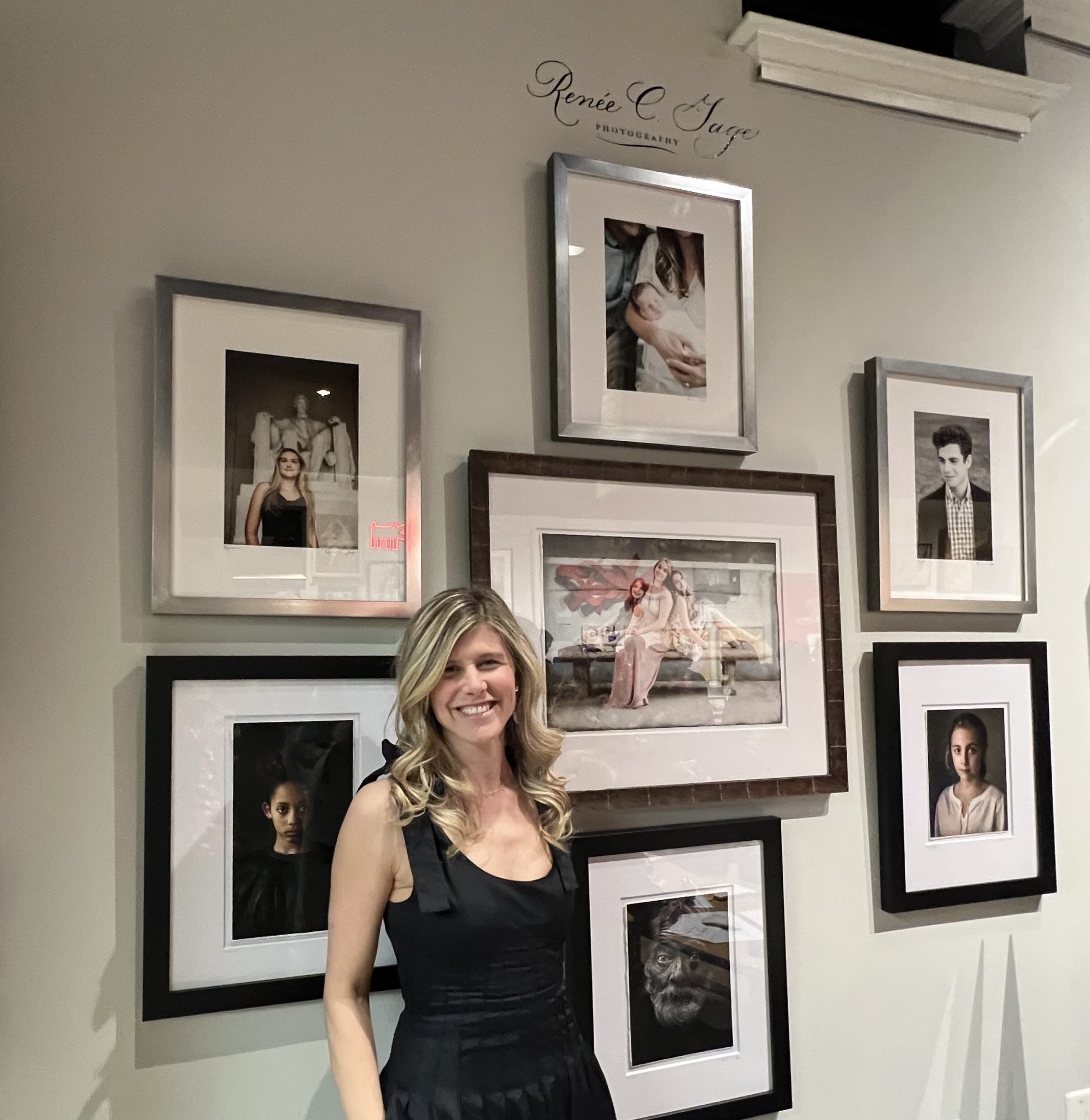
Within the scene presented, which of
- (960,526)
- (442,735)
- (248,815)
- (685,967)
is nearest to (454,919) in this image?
(442,735)

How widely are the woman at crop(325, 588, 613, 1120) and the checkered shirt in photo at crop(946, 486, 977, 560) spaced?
0.91 metres

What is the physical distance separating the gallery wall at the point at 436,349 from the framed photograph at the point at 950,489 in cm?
5

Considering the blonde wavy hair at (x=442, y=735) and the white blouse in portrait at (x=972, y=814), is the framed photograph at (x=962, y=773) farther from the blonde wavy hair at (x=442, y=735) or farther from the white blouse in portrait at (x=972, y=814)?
the blonde wavy hair at (x=442, y=735)

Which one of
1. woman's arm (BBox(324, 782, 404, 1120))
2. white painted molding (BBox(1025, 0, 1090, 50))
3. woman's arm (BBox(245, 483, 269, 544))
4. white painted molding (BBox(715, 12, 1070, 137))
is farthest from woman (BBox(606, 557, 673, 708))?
white painted molding (BBox(1025, 0, 1090, 50))

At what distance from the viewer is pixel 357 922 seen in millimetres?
1124

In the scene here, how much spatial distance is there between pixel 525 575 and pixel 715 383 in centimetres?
45

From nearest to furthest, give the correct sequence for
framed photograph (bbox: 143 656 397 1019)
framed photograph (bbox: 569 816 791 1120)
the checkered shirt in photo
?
framed photograph (bbox: 143 656 397 1019) < framed photograph (bbox: 569 816 791 1120) < the checkered shirt in photo

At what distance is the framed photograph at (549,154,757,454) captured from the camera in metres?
1.46

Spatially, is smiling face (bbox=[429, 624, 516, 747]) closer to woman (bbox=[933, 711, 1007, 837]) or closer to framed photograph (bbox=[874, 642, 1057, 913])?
framed photograph (bbox=[874, 642, 1057, 913])

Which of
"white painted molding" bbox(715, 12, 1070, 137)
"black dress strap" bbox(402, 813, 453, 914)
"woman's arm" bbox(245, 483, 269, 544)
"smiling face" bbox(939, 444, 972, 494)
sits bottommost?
"black dress strap" bbox(402, 813, 453, 914)

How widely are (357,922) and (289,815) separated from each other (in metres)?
0.21

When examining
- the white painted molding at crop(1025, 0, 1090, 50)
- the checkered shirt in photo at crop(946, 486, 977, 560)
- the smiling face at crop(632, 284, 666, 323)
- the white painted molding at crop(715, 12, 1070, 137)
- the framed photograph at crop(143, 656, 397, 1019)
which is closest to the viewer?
the framed photograph at crop(143, 656, 397, 1019)

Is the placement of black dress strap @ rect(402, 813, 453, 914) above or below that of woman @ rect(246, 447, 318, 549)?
below

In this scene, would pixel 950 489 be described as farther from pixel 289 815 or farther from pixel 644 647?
pixel 289 815
